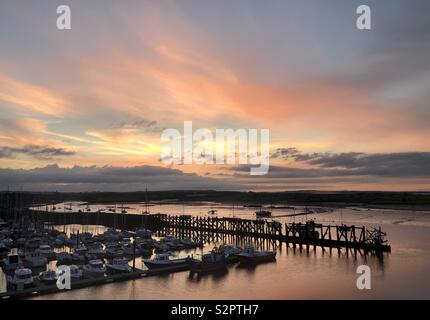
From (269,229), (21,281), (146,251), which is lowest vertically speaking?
(269,229)

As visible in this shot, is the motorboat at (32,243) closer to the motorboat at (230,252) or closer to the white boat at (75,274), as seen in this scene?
the white boat at (75,274)

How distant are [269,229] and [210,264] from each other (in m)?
29.9

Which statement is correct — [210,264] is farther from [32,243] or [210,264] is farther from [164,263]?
[32,243]

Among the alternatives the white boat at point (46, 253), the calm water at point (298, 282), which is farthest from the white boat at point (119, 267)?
the white boat at point (46, 253)

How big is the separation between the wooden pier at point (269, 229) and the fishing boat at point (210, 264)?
14.7 meters

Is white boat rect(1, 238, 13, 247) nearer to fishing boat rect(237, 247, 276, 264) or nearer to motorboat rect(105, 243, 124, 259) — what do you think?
motorboat rect(105, 243, 124, 259)

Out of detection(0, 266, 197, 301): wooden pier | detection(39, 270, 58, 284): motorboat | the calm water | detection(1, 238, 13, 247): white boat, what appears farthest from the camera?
detection(1, 238, 13, 247): white boat

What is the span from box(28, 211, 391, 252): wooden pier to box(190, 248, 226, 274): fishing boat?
48.2 feet

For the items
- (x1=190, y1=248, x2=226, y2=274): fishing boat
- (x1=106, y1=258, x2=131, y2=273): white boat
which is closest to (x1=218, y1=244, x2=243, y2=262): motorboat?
(x1=190, y1=248, x2=226, y2=274): fishing boat

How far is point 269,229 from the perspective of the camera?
60.7 meters

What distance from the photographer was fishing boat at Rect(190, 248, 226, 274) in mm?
31506
